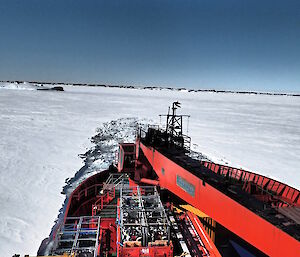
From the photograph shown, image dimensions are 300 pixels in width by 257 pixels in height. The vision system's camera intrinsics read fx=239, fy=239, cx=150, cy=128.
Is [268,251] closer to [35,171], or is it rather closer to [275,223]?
[275,223]

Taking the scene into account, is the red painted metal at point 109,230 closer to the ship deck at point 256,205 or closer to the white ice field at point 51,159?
the white ice field at point 51,159

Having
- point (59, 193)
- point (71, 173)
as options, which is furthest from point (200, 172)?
point (71, 173)

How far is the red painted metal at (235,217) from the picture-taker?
2895 millimetres

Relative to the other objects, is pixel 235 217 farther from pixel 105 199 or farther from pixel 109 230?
pixel 105 199

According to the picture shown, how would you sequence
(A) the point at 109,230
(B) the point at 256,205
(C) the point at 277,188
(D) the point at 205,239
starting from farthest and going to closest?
(C) the point at 277,188
(A) the point at 109,230
(D) the point at 205,239
(B) the point at 256,205

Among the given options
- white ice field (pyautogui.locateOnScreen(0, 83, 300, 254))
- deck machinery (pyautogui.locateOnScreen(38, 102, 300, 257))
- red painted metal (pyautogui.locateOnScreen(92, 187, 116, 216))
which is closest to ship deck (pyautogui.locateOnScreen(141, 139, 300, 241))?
deck machinery (pyautogui.locateOnScreen(38, 102, 300, 257))

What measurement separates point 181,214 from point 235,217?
4574mm

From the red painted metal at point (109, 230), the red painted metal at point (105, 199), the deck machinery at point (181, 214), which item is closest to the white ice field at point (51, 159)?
the deck machinery at point (181, 214)

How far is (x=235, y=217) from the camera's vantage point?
3.59m

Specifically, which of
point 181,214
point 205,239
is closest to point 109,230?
point 181,214

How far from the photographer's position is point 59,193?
1068 cm

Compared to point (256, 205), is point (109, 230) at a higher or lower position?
lower

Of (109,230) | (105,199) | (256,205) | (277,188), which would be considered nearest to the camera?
(256,205)

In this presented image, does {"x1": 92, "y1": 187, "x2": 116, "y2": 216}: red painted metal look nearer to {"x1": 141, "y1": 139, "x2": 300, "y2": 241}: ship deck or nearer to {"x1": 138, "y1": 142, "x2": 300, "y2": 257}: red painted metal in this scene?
{"x1": 138, "y1": 142, "x2": 300, "y2": 257}: red painted metal
